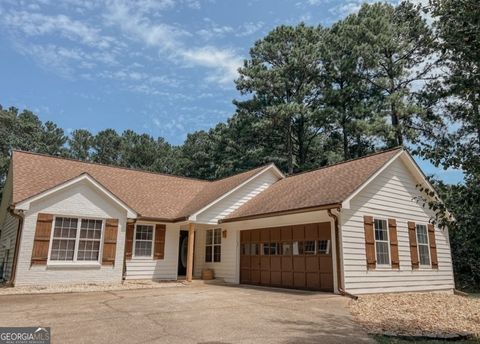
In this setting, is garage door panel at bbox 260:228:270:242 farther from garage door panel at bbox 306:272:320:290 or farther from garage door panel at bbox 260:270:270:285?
garage door panel at bbox 306:272:320:290

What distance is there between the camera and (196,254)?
17.3 meters

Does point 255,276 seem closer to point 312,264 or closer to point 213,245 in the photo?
point 213,245

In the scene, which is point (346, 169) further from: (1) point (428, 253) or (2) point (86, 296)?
(2) point (86, 296)

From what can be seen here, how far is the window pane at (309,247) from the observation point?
12.5m

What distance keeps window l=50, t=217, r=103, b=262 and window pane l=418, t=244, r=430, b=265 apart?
1167 centimetres

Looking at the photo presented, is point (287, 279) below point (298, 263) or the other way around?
below

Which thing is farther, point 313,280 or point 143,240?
point 143,240

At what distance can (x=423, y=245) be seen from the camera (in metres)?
13.8

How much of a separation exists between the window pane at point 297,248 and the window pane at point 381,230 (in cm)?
251

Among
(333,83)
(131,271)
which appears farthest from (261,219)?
(333,83)

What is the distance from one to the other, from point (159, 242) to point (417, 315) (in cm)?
1018

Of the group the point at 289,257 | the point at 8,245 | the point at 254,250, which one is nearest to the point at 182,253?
the point at 254,250

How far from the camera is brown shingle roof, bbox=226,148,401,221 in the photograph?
1213 centimetres

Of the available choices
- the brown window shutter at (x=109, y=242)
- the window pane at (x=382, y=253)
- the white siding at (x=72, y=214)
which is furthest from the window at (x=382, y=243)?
the brown window shutter at (x=109, y=242)
